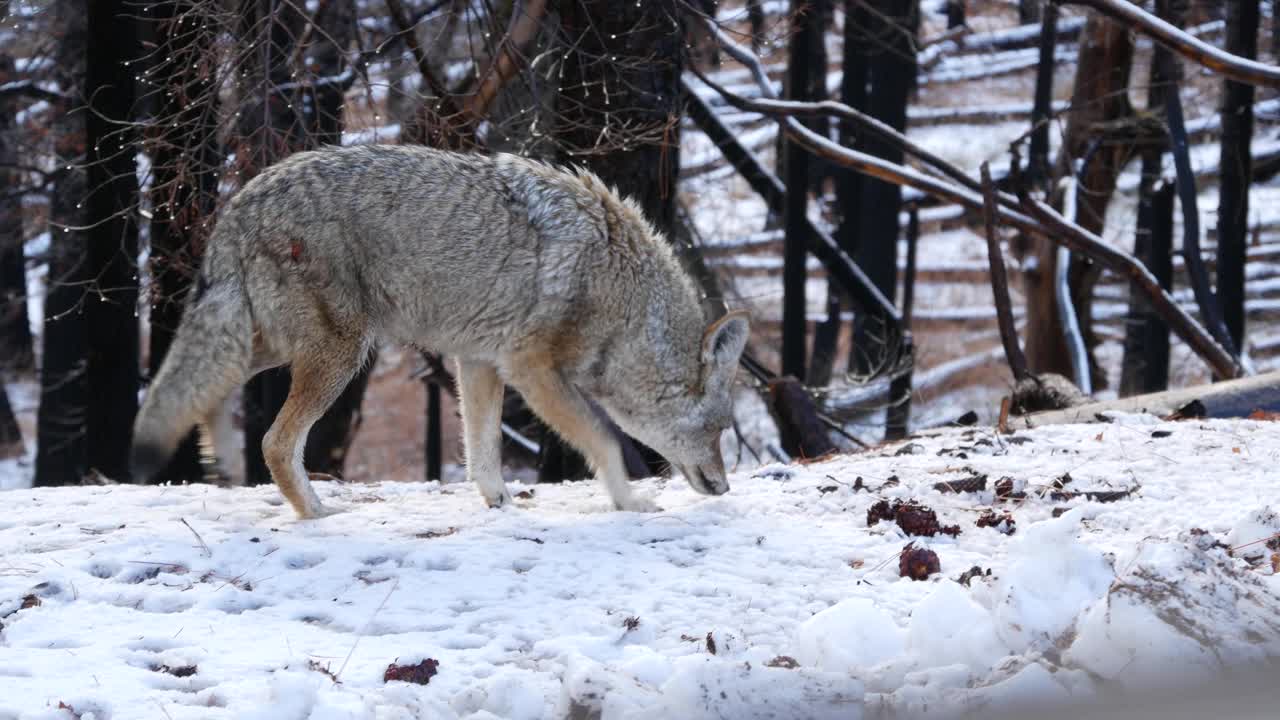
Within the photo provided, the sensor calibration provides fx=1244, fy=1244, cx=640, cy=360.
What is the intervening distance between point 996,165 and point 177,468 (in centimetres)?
2240

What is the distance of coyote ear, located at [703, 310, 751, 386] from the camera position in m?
7.05

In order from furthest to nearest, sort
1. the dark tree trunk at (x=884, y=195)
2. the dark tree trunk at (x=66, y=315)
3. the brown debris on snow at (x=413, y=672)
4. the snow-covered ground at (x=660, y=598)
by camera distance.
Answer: the dark tree trunk at (x=884, y=195) < the dark tree trunk at (x=66, y=315) < the brown debris on snow at (x=413, y=672) < the snow-covered ground at (x=660, y=598)

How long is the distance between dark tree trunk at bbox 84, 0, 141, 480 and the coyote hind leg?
456 centimetres

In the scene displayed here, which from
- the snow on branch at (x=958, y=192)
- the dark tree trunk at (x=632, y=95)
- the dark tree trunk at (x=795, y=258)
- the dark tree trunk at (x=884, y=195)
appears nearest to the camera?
the dark tree trunk at (x=632, y=95)

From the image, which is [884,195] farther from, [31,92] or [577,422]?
[577,422]

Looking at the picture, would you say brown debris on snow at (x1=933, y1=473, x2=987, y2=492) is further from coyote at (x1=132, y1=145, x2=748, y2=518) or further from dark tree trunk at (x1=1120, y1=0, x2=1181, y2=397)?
dark tree trunk at (x1=1120, y1=0, x2=1181, y2=397)

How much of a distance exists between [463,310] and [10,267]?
15936 millimetres

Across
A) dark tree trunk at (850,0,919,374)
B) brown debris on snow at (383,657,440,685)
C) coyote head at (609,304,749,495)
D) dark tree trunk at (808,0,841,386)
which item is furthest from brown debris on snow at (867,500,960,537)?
dark tree trunk at (850,0,919,374)

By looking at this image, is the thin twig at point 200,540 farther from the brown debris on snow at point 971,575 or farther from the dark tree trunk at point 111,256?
the dark tree trunk at point 111,256

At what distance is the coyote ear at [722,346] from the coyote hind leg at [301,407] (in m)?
1.99

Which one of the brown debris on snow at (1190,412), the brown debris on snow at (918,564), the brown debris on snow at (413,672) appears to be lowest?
the brown debris on snow at (413,672)

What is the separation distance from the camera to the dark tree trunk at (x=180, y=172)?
25.2 ft

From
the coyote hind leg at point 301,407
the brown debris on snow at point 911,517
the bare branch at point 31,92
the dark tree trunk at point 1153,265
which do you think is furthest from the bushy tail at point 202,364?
the dark tree trunk at point 1153,265

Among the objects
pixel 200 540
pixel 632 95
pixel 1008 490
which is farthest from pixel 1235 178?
pixel 200 540
